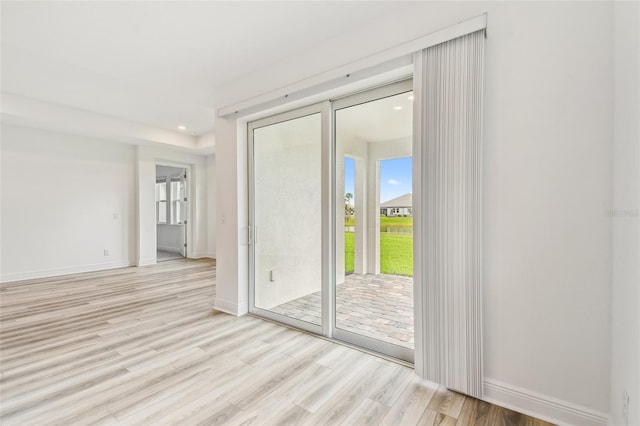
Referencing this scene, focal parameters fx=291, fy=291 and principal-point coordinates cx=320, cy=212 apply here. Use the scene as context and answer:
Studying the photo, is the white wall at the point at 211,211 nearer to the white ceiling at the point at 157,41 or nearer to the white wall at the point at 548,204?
the white ceiling at the point at 157,41

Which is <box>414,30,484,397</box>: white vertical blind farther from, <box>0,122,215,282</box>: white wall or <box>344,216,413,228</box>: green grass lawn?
<box>0,122,215,282</box>: white wall

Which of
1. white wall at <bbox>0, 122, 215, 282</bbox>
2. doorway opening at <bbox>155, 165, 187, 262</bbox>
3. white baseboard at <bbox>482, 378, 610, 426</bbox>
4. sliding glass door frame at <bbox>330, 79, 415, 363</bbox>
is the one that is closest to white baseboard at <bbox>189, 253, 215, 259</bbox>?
doorway opening at <bbox>155, 165, 187, 262</bbox>

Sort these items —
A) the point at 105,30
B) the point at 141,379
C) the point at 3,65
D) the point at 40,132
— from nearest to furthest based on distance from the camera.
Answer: the point at 141,379 → the point at 105,30 → the point at 3,65 → the point at 40,132

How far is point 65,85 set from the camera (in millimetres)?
3789

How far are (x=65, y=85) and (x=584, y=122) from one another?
211 inches

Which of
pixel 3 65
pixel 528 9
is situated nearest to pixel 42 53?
pixel 3 65

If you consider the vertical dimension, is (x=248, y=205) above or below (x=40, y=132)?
below

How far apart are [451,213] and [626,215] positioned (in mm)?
798

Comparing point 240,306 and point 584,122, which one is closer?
point 584,122

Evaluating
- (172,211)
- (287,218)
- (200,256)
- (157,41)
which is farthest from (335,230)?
(172,211)

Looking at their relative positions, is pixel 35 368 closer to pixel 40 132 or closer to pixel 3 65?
pixel 3 65

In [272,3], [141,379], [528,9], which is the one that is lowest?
[141,379]

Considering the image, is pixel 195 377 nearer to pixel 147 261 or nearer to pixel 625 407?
pixel 625 407

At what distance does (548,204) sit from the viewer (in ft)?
5.50
